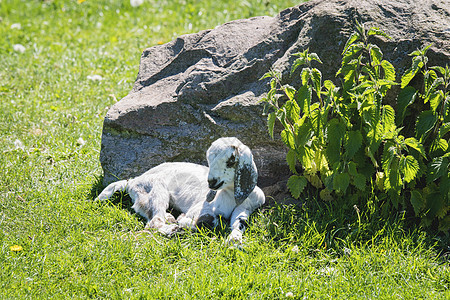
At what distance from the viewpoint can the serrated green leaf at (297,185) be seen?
446 centimetres

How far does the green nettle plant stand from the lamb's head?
0.30m

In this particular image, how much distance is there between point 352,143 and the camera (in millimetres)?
4293

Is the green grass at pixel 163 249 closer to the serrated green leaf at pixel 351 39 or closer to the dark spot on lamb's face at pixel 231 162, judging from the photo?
the dark spot on lamb's face at pixel 231 162

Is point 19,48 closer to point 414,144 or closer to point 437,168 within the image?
point 414,144

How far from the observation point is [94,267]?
411 centimetres

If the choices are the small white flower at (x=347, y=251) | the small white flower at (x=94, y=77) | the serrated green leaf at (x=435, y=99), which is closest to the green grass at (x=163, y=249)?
the small white flower at (x=347, y=251)

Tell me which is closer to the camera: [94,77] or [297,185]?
[297,185]

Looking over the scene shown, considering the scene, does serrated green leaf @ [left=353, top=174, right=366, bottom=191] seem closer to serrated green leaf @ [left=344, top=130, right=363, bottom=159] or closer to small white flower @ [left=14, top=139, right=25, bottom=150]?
serrated green leaf @ [left=344, top=130, right=363, bottom=159]

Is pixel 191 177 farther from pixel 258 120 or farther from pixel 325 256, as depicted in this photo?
pixel 325 256

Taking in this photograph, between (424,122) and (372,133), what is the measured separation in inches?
16.4

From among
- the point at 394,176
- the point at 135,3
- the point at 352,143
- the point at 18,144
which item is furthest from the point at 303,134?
the point at 135,3

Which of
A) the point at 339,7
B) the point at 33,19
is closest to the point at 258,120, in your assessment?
the point at 339,7

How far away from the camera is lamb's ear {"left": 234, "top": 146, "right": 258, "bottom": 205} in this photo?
4281mm

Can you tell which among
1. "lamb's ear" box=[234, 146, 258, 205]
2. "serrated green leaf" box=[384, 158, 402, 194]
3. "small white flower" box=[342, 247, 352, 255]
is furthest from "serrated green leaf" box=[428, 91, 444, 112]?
"lamb's ear" box=[234, 146, 258, 205]
